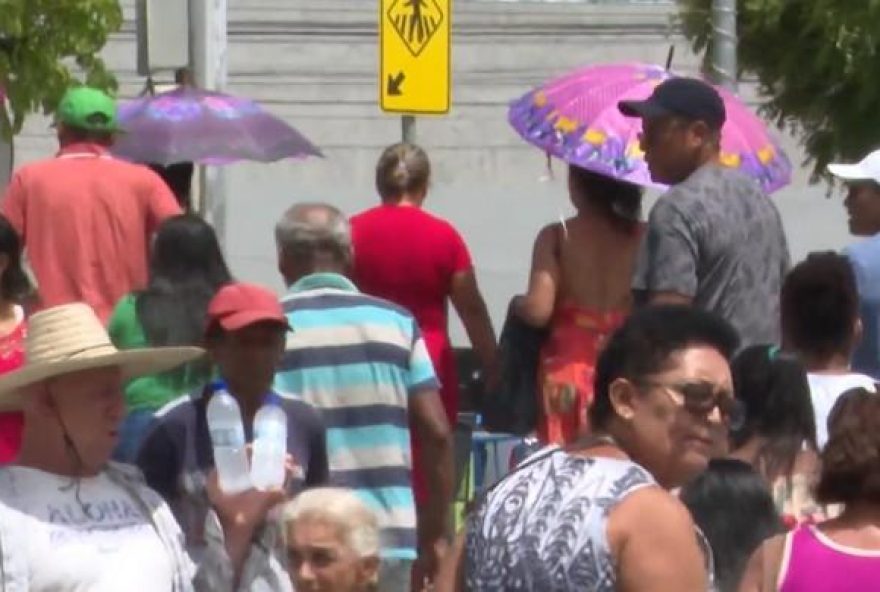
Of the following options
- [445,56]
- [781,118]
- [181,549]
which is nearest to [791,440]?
[181,549]

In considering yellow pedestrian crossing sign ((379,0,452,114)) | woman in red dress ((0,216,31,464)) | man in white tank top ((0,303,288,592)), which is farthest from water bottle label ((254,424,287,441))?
yellow pedestrian crossing sign ((379,0,452,114))

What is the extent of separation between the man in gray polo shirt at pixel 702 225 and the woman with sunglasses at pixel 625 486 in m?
2.98

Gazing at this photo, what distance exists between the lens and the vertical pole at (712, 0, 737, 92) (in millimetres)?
14703

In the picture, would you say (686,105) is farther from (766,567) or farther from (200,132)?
(200,132)

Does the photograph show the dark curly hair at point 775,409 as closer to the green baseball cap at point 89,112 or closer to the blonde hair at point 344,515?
the blonde hair at point 344,515

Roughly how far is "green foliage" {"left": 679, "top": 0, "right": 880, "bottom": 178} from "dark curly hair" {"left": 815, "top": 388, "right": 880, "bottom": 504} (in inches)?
617

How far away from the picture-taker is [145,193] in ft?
32.1

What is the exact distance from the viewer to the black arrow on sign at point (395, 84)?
44.6 ft

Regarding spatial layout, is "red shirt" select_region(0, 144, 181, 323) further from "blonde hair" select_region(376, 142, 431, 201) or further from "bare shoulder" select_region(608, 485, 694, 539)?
"bare shoulder" select_region(608, 485, 694, 539)

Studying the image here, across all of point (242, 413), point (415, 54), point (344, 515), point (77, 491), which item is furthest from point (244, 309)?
point (415, 54)

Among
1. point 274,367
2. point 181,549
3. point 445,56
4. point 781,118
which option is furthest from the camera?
point 781,118

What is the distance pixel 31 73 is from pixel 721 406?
487 inches

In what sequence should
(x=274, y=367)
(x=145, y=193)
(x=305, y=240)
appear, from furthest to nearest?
(x=145, y=193) < (x=305, y=240) < (x=274, y=367)

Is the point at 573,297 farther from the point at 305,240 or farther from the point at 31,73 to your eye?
the point at 31,73
